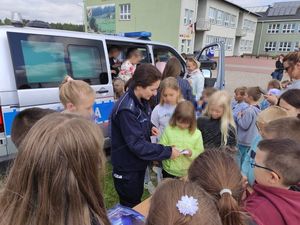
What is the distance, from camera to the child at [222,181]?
1.22m

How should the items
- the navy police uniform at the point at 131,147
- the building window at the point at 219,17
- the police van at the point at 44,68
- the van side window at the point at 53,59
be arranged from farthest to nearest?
the building window at the point at 219,17 → the van side window at the point at 53,59 → the police van at the point at 44,68 → the navy police uniform at the point at 131,147

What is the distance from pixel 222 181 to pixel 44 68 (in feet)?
9.16

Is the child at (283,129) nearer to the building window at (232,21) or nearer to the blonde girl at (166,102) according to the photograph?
the blonde girl at (166,102)

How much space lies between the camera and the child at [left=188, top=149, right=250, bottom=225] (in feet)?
4.01

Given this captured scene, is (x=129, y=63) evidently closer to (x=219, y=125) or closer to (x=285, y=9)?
(x=219, y=125)

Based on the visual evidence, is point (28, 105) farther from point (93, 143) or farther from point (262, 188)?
point (262, 188)

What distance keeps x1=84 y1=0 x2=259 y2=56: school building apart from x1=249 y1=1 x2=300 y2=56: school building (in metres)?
22.3

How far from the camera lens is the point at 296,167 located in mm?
1521

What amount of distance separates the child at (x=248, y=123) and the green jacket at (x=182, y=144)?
3.61 ft

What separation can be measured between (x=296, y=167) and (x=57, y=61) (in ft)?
9.94

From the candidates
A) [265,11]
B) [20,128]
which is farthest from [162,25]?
[265,11]

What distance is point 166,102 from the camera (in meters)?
3.26

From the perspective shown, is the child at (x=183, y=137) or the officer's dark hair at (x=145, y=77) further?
the child at (x=183, y=137)

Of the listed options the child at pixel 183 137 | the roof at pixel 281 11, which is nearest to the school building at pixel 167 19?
the roof at pixel 281 11
